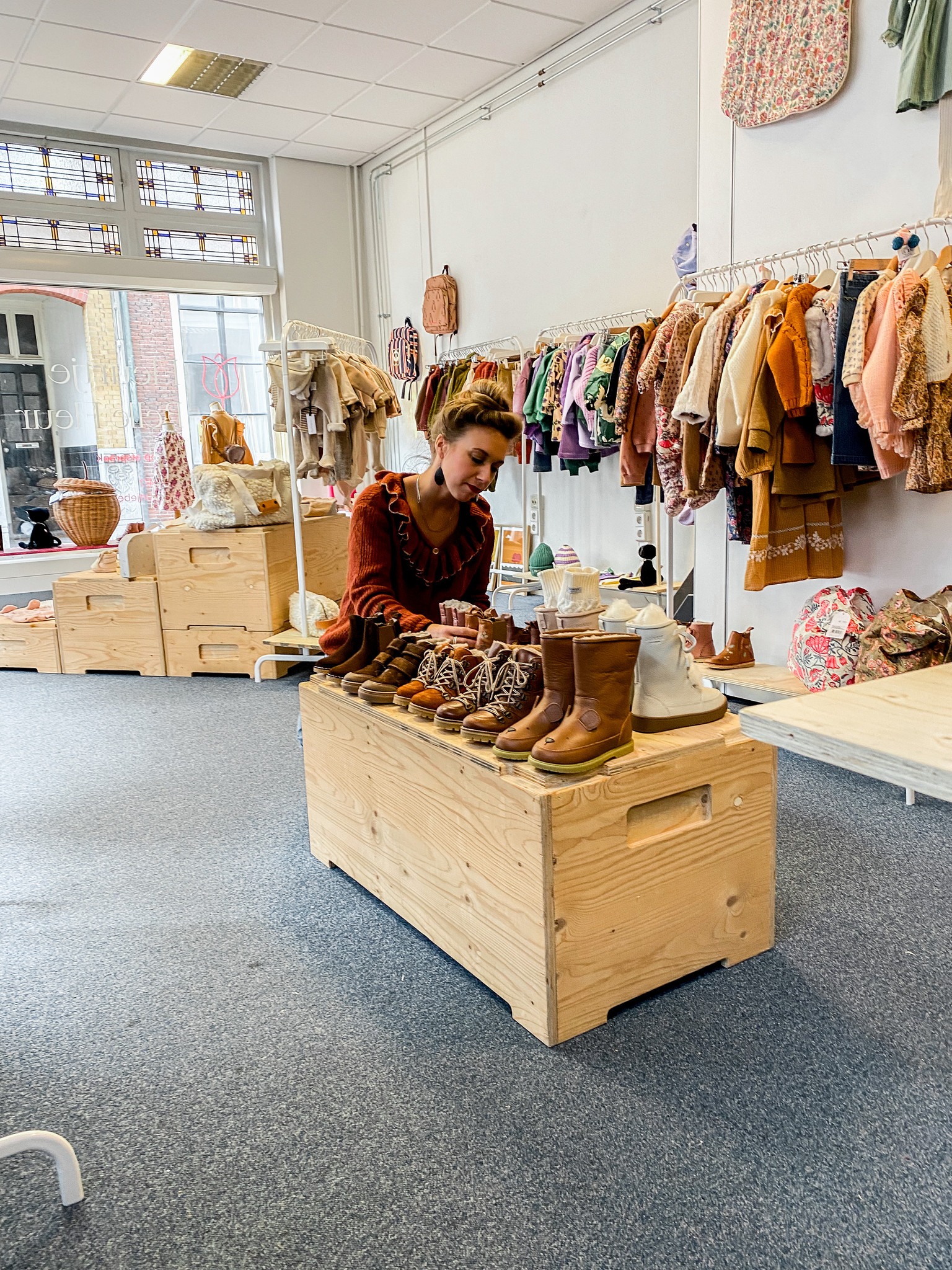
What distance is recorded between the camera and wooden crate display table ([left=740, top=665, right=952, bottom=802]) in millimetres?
981

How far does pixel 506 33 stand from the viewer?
5.19 meters

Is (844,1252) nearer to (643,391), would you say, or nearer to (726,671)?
(726,671)

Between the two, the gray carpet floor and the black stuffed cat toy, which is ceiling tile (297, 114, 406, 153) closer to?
the black stuffed cat toy

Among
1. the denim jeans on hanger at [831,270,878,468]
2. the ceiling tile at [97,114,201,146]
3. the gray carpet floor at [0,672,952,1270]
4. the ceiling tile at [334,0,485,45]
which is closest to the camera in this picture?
the gray carpet floor at [0,672,952,1270]

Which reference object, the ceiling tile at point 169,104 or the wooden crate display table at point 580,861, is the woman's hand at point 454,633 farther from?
the ceiling tile at point 169,104

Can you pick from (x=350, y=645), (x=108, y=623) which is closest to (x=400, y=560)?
(x=350, y=645)

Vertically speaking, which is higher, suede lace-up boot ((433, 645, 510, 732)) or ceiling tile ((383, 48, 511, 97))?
ceiling tile ((383, 48, 511, 97))

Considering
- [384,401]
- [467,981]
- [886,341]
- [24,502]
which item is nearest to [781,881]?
[467,981]

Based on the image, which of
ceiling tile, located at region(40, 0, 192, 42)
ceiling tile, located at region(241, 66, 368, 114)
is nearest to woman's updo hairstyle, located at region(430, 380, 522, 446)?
ceiling tile, located at region(40, 0, 192, 42)

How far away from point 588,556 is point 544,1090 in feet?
15.1

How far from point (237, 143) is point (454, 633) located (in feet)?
20.7

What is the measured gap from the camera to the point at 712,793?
177cm

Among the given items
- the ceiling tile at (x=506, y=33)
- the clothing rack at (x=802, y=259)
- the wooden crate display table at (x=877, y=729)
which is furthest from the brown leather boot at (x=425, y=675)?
the ceiling tile at (x=506, y=33)

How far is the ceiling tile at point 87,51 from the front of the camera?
499cm
